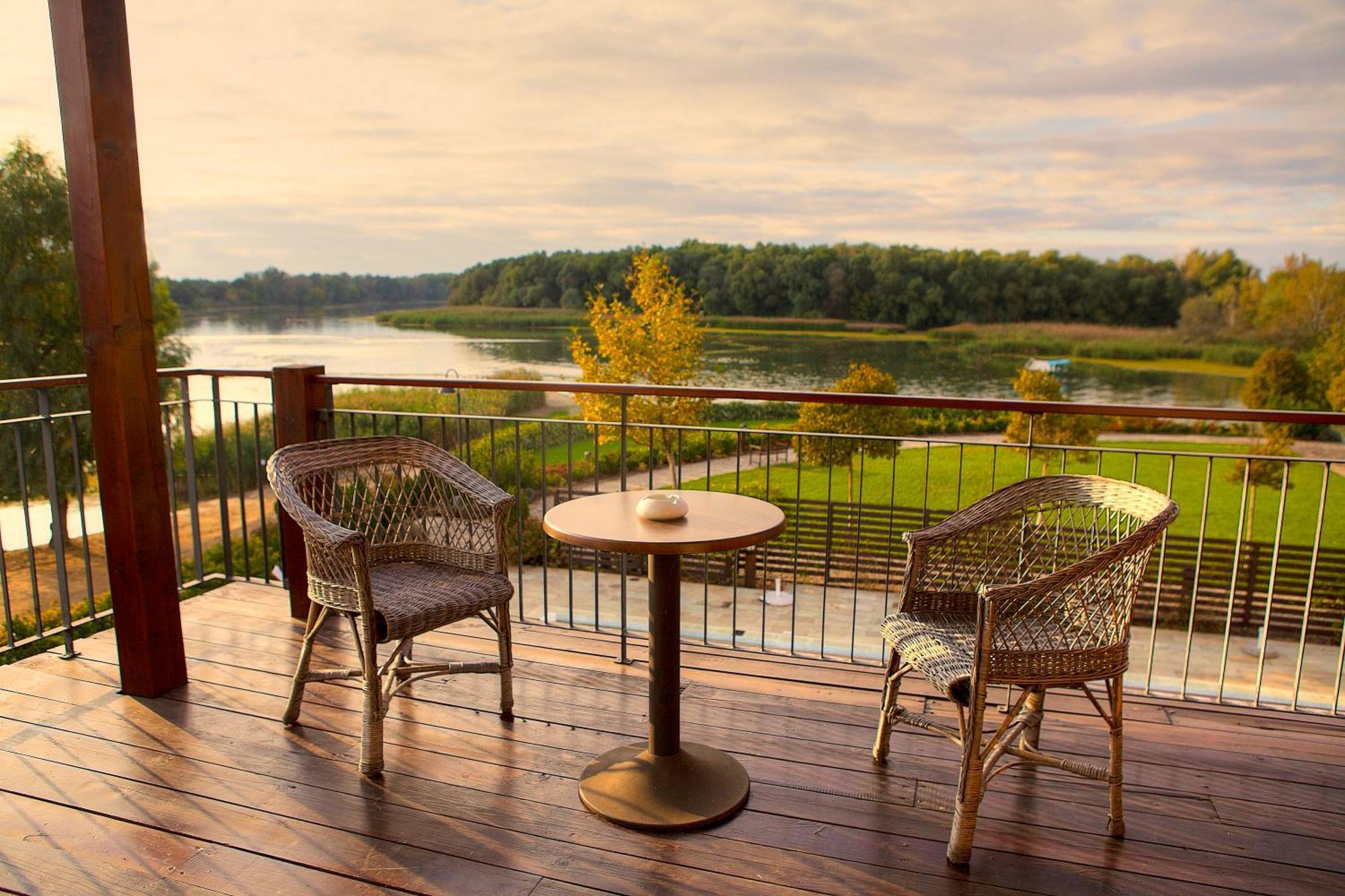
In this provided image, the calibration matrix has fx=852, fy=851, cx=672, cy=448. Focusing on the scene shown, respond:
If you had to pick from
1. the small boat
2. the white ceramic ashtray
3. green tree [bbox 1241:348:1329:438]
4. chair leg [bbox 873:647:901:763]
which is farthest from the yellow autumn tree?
the white ceramic ashtray

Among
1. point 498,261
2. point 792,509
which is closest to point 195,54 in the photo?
point 498,261

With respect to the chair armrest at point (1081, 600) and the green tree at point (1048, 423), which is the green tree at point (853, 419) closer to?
the green tree at point (1048, 423)

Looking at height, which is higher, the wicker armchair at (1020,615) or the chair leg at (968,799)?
the wicker armchair at (1020,615)

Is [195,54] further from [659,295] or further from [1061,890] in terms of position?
[1061,890]

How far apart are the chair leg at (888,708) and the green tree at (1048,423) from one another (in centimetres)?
2139

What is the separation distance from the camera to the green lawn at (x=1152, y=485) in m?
24.3

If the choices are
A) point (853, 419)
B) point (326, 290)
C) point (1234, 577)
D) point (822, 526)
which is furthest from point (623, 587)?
point (853, 419)

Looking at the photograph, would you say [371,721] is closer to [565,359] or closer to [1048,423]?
[1048,423]

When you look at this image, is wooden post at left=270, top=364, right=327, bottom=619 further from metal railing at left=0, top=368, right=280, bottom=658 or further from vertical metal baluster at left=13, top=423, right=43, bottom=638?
vertical metal baluster at left=13, top=423, right=43, bottom=638

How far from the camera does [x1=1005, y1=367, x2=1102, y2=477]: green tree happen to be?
78.0ft

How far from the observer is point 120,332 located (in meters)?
2.76

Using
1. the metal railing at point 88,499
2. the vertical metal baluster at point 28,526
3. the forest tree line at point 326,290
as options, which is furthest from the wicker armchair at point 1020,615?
the forest tree line at point 326,290

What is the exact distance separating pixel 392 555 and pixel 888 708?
177 centimetres

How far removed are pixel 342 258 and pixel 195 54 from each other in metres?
6.92
